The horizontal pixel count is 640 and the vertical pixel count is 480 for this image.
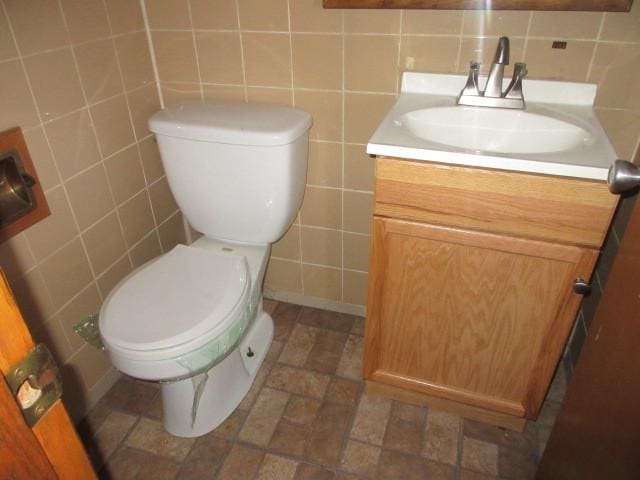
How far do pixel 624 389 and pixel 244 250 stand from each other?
1.08 metres

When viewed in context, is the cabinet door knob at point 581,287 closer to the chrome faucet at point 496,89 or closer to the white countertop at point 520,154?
the white countertop at point 520,154

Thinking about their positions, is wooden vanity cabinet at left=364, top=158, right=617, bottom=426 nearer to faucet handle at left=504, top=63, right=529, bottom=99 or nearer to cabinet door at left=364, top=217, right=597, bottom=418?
cabinet door at left=364, top=217, right=597, bottom=418

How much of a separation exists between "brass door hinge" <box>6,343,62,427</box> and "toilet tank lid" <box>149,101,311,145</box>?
909 millimetres

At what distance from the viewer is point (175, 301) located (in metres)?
1.21

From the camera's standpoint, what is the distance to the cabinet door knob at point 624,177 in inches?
25.6

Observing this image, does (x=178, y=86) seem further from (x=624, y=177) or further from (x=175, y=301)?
(x=624, y=177)

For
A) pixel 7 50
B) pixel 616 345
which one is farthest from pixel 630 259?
pixel 7 50

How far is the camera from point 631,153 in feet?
4.08

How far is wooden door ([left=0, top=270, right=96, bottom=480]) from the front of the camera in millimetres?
417

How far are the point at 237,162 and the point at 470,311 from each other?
756 millimetres

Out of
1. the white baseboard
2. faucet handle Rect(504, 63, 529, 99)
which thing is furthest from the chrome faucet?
the white baseboard

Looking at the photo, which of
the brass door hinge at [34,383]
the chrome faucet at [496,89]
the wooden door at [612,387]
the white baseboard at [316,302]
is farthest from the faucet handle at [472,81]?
the brass door hinge at [34,383]

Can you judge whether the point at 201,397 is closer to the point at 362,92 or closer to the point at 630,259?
the point at 362,92

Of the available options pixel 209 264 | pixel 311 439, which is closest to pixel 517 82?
pixel 209 264
